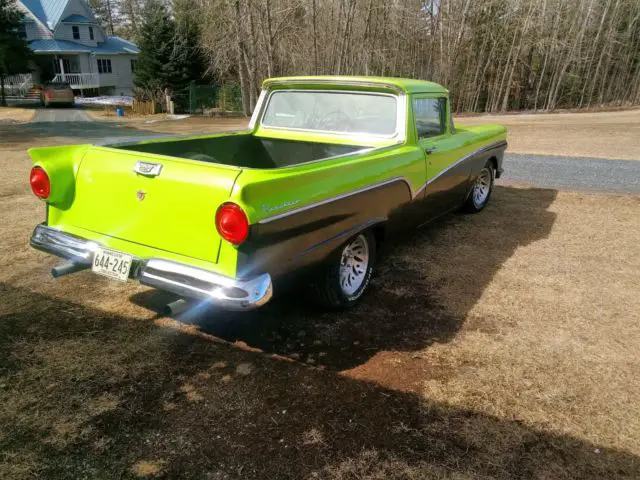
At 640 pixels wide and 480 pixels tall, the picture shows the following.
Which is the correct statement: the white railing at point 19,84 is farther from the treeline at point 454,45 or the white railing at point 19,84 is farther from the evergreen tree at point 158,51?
the evergreen tree at point 158,51

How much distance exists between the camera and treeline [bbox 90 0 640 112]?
21000 millimetres

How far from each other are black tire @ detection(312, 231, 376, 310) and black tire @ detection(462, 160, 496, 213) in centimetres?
306

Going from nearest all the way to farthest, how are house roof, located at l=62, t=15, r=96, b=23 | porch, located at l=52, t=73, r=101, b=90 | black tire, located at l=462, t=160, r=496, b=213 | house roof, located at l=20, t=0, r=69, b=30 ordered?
black tire, located at l=462, t=160, r=496, b=213 < porch, located at l=52, t=73, r=101, b=90 < house roof, located at l=20, t=0, r=69, b=30 < house roof, located at l=62, t=15, r=96, b=23

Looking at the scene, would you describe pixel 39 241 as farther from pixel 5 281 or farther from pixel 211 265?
pixel 211 265

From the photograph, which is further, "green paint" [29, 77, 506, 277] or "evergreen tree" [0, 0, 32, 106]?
"evergreen tree" [0, 0, 32, 106]

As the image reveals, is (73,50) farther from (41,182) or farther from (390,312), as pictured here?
(390,312)

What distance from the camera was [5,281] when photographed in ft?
13.5

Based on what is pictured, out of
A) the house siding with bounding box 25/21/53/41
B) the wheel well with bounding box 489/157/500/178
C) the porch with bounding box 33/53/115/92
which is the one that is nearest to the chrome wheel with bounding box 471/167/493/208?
the wheel well with bounding box 489/157/500/178

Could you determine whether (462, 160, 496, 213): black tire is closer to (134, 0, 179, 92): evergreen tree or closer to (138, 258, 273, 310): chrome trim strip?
(138, 258, 273, 310): chrome trim strip

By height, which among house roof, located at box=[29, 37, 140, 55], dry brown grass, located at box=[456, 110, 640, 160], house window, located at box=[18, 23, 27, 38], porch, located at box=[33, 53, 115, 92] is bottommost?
dry brown grass, located at box=[456, 110, 640, 160]

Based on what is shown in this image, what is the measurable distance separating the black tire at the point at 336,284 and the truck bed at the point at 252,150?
108 centimetres

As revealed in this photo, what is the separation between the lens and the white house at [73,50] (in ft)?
118

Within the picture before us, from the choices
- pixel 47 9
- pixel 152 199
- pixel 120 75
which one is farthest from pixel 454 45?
pixel 47 9

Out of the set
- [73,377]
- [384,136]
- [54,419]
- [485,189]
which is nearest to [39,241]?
[73,377]
